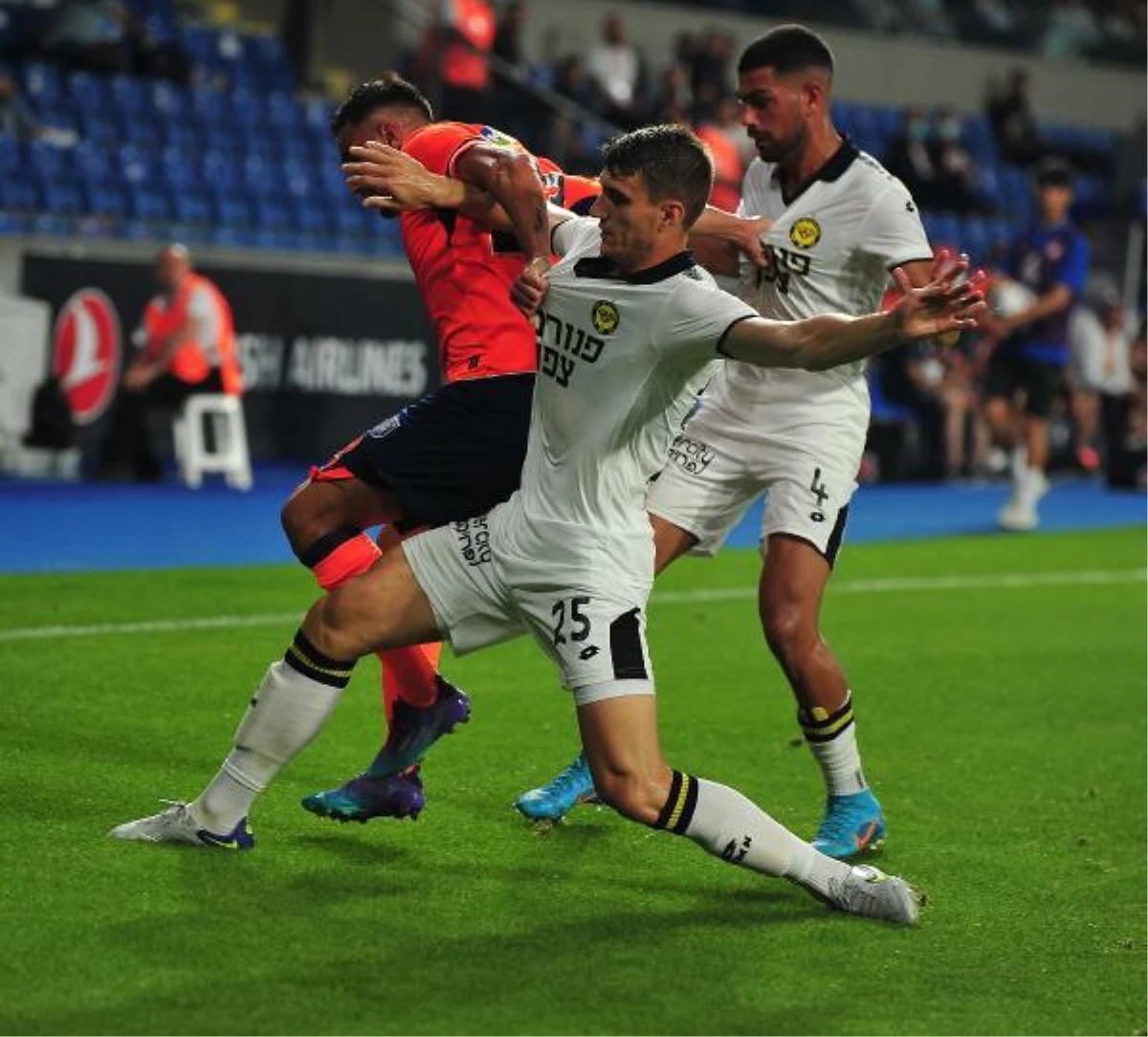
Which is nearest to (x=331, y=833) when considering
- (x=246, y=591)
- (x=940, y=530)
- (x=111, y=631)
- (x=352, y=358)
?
(x=111, y=631)

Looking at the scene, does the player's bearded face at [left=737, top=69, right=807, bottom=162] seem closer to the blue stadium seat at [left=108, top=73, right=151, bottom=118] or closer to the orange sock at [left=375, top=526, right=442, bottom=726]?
the orange sock at [left=375, top=526, right=442, bottom=726]

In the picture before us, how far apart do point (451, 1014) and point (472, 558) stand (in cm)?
140

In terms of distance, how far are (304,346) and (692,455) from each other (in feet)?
41.3

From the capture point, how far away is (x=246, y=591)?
1220 cm

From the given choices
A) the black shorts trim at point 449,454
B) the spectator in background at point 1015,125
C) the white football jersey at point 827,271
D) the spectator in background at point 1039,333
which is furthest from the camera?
the spectator in background at point 1015,125

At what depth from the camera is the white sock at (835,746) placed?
265 inches

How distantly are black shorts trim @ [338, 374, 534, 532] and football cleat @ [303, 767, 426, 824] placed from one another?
2.62ft

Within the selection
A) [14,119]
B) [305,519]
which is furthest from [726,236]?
[14,119]

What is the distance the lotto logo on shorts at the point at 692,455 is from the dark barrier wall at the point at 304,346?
11.6m

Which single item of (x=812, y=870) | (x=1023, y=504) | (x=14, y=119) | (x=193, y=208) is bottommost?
(x=1023, y=504)

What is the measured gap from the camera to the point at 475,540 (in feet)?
19.2

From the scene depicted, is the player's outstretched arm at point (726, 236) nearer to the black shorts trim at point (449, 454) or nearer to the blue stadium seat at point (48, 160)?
the black shorts trim at point (449, 454)

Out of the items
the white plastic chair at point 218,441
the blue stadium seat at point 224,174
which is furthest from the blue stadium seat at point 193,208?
the white plastic chair at point 218,441

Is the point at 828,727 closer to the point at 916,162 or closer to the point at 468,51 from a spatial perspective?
the point at 468,51
